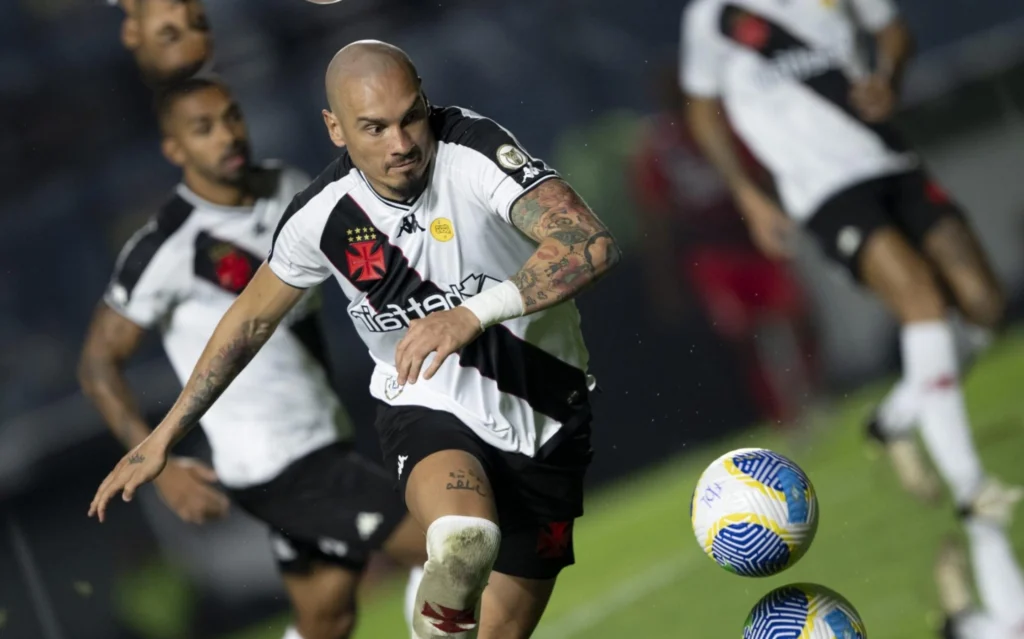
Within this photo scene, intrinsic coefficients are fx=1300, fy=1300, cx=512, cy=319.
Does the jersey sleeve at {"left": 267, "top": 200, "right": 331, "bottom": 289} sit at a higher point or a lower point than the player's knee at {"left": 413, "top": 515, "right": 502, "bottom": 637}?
higher

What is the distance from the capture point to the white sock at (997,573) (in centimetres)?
486

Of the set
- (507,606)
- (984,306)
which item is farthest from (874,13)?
(507,606)

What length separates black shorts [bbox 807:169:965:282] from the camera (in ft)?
17.8

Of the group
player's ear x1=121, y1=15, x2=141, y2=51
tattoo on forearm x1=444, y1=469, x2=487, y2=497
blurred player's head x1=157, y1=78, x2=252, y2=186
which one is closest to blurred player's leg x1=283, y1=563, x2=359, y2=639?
blurred player's head x1=157, y1=78, x2=252, y2=186

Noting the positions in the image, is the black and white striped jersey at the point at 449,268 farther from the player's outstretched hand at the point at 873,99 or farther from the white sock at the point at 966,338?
the player's outstretched hand at the point at 873,99

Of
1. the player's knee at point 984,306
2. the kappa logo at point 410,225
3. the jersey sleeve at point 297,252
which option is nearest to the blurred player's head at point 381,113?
the kappa logo at point 410,225

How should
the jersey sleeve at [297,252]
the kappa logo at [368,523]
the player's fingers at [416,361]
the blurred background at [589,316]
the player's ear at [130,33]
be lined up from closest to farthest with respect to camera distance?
the player's fingers at [416,361] → the jersey sleeve at [297,252] → the kappa logo at [368,523] → the player's ear at [130,33] → the blurred background at [589,316]

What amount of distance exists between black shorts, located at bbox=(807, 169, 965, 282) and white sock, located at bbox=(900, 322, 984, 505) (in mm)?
367

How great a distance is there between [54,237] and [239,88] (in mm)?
1009

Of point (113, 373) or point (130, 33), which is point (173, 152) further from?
point (113, 373)

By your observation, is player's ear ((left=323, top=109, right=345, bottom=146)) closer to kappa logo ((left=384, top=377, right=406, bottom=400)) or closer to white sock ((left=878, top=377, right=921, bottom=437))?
kappa logo ((left=384, top=377, right=406, bottom=400))

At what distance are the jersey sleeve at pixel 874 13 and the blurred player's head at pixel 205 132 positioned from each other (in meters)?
2.64

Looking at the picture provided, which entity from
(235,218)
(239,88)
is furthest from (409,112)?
(239,88)

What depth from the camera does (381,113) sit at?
10.3 ft
